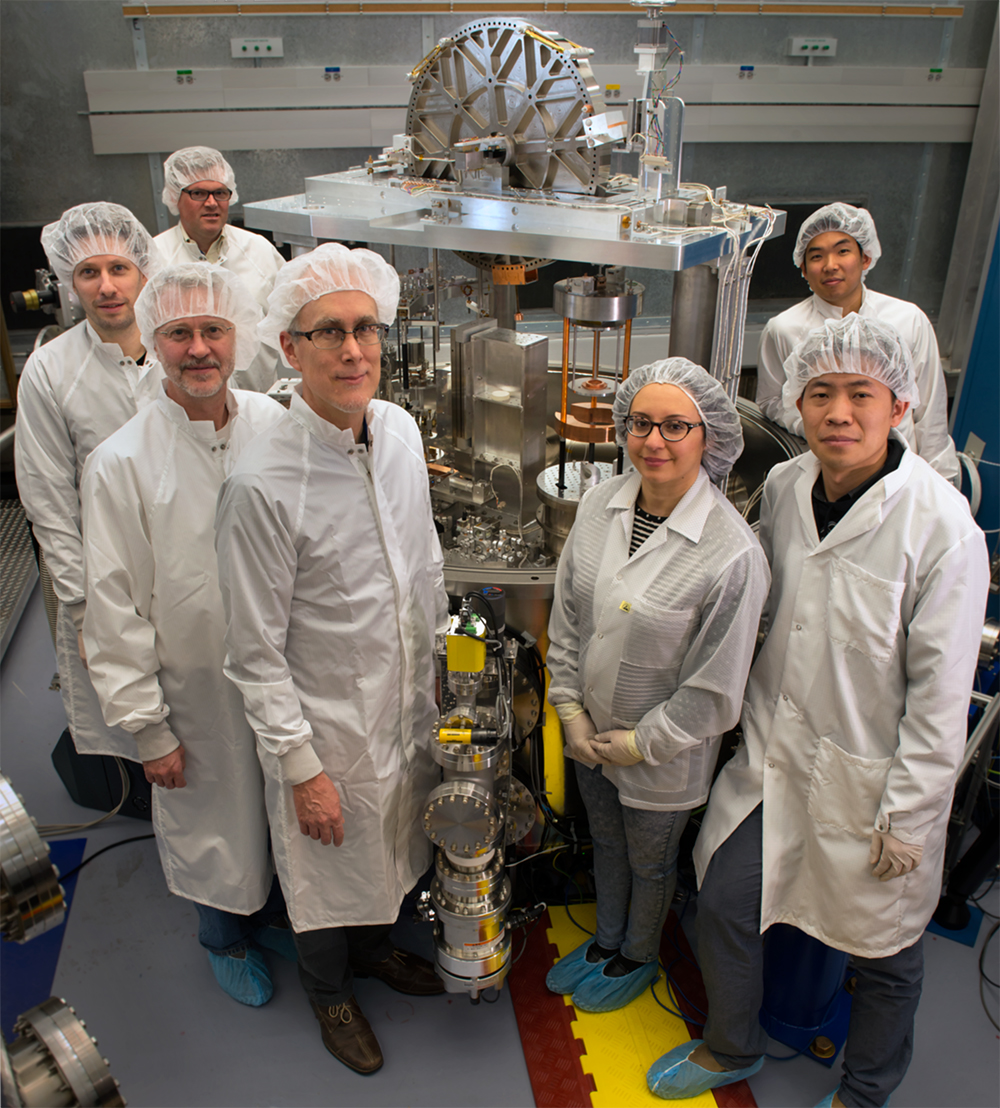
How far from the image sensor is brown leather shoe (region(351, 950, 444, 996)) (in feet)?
6.29

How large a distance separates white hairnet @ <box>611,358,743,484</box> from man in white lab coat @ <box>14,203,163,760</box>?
104 centimetres

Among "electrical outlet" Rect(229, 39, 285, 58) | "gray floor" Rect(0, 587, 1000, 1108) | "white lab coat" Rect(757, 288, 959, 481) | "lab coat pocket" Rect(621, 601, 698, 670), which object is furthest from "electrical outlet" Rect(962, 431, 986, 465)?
"electrical outlet" Rect(229, 39, 285, 58)

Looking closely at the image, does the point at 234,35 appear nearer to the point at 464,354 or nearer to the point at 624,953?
the point at 464,354

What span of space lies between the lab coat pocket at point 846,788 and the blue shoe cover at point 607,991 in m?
Answer: 0.63

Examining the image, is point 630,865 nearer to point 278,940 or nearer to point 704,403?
point 278,940

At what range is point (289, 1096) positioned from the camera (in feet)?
5.68

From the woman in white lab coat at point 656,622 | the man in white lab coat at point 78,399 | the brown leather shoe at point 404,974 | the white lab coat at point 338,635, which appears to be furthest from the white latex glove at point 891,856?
the man in white lab coat at point 78,399

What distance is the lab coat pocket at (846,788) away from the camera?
1.43 meters

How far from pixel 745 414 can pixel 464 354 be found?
33.6 inches

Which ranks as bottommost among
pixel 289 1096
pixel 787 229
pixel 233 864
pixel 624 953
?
pixel 289 1096

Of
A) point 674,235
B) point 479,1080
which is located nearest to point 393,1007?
point 479,1080

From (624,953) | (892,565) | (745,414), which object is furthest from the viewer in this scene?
(745,414)

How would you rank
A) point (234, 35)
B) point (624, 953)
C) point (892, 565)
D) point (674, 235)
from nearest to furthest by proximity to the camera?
point (892, 565)
point (674, 235)
point (624, 953)
point (234, 35)

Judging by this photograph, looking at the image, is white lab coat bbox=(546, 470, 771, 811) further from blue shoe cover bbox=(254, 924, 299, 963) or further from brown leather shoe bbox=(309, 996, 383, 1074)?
blue shoe cover bbox=(254, 924, 299, 963)
